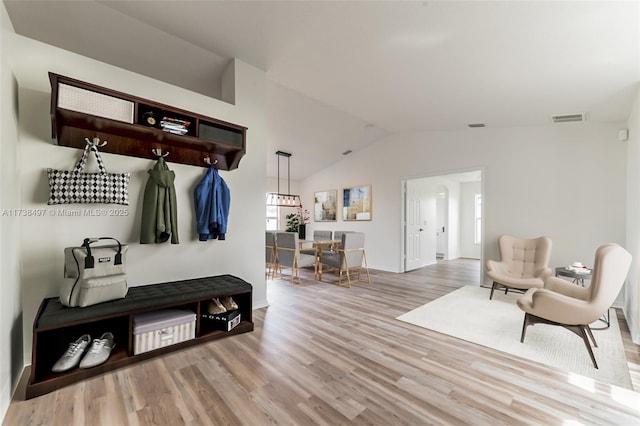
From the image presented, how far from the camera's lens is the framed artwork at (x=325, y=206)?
7387 millimetres

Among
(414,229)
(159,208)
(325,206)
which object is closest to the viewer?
(159,208)

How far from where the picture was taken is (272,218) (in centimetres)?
840

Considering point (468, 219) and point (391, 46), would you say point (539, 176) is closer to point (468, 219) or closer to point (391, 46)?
point (391, 46)

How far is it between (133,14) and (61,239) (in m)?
2.12

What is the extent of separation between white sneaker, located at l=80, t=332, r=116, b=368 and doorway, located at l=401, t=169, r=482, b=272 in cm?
512

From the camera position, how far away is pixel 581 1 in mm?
1795

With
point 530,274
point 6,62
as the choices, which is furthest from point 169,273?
point 530,274

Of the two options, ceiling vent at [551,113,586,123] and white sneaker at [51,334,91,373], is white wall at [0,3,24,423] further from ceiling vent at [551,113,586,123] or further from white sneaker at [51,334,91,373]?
ceiling vent at [551,113,586,123]

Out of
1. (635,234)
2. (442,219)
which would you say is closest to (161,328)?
(635,234)

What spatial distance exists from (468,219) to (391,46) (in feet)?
24.1

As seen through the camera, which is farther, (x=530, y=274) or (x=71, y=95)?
(x=530, y=274)

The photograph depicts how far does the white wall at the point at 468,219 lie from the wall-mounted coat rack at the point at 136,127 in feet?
25.7

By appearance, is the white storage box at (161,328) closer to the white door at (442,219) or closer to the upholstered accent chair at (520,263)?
the upholstered accent chair at (520,263)

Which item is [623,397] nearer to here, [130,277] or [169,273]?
[169,273]
